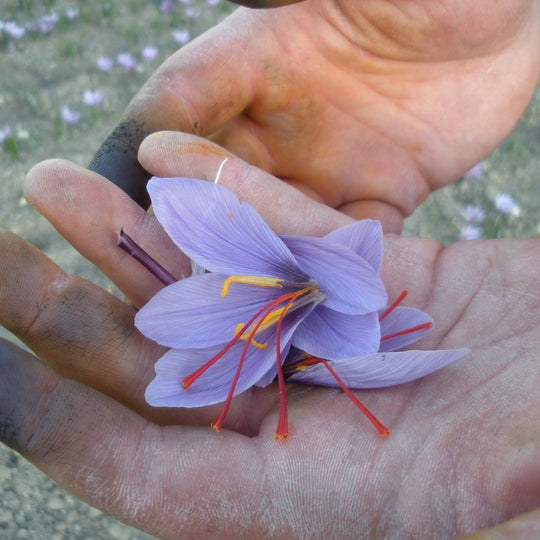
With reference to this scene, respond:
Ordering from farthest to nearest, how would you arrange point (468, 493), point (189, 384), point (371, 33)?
point (371, 33)
point (189, 384)
point (468, 493)

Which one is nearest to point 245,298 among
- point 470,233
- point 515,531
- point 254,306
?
point 254,306

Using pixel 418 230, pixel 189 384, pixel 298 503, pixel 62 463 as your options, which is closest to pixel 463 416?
pixel 298 503

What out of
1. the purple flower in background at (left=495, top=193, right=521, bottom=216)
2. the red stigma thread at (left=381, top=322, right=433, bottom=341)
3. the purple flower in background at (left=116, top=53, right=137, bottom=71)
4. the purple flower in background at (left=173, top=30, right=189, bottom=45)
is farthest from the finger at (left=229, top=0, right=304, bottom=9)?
the purple flower in background at (left=173, top=30, right=189, bottom=45)

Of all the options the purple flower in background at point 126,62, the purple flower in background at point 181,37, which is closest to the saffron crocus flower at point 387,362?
the purple flower in background at point 126,62

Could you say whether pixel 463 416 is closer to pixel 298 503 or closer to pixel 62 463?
pixel 298 503

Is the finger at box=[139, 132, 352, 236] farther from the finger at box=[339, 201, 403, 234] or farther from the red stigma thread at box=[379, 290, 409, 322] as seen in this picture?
the finger at box=[339, 201, 403, 234]
